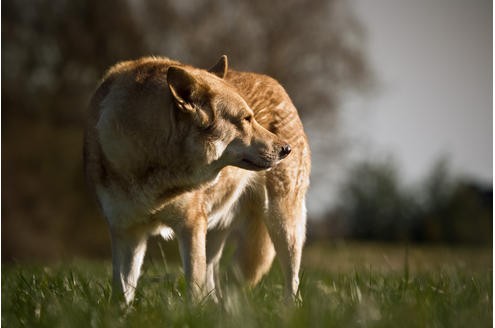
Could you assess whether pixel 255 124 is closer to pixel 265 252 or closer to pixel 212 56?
pixel 265 252

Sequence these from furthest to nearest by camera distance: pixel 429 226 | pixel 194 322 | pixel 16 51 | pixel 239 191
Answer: pixel 429 226 → pixel 16 51 → pixel 239 191 → pixel 194 322

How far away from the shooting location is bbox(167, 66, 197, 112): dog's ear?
4.16 meters

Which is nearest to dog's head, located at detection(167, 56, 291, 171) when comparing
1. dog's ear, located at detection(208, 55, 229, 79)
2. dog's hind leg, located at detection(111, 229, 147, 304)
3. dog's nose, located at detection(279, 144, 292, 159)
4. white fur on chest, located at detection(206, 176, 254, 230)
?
dog's nose, located at detection(279, 144, 292, 159)

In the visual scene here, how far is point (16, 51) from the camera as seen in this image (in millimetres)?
16062

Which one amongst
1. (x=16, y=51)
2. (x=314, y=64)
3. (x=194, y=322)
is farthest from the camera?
(x=314, y=64)

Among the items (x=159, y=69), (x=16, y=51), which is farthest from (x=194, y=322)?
(x=16, y=51)

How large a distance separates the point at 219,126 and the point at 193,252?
0.82 meters

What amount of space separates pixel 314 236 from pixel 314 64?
13.8ft

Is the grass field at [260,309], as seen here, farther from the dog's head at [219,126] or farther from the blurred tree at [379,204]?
the blurred tree at [379,204]

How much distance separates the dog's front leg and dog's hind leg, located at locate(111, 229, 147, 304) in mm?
401

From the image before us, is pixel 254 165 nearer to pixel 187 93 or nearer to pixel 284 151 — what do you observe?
pixel 284 151

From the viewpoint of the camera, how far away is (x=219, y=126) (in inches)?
173

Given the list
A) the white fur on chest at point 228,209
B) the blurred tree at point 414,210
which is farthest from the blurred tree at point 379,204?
the white fur on chest at point 228,209

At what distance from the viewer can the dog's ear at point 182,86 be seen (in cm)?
416
